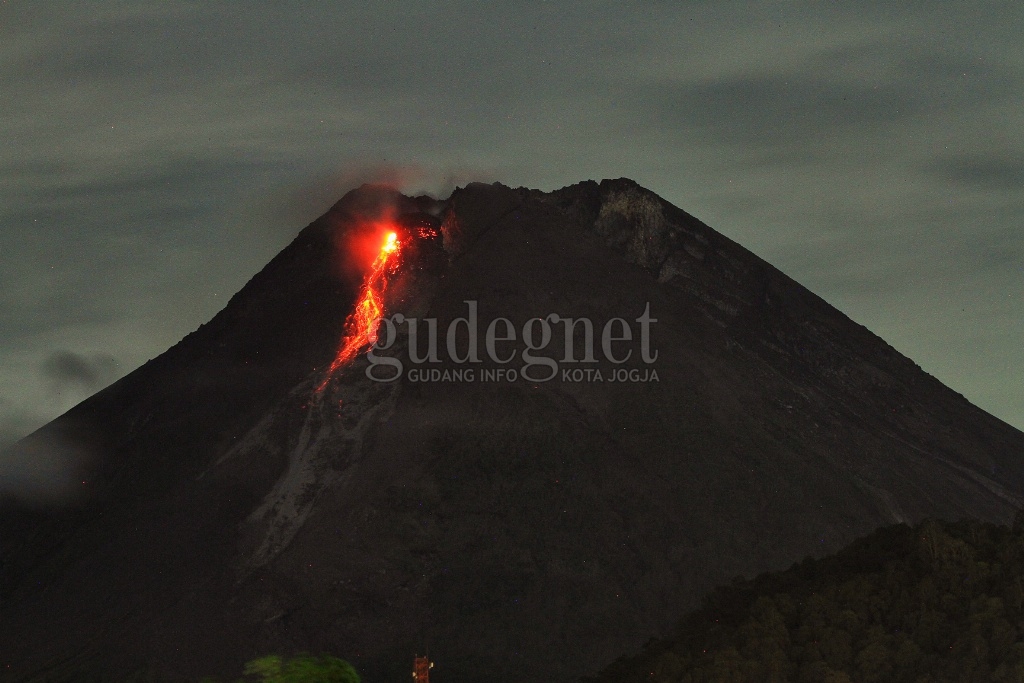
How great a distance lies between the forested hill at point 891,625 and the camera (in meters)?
60.8

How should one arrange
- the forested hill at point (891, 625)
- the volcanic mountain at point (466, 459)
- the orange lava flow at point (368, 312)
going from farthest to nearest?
the orange lava flow at point (368, 312), the volcanic mountain at point (466, 459), the forested hill at point (891, 625)

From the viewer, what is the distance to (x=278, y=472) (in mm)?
143375

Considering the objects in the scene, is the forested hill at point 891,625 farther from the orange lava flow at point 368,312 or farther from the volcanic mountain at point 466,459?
the orange lava flow at point 368,312

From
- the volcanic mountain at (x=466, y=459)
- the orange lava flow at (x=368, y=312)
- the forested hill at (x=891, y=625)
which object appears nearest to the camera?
the forested hill at (x=891, y=625)

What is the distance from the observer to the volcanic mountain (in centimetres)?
13075

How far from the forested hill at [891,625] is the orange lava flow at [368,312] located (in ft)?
294

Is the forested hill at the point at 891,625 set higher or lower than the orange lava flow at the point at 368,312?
lower

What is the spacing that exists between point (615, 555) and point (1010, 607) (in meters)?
77.2

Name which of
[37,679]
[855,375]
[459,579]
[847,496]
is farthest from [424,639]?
[855,375]

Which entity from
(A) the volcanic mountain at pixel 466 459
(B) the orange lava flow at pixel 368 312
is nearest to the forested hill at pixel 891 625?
(A) the volcanic mountain at pixel 466 459

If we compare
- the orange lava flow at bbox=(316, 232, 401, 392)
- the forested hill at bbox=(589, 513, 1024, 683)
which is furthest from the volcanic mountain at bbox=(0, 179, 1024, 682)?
the forested hill at bbox=(589, 513, 1024, 683)

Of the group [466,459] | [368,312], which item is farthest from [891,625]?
[368,312]

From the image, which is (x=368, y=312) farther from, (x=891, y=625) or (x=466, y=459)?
(x=891, y=625)

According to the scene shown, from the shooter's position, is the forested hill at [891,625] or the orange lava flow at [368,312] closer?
the forested hill at [891,625]
